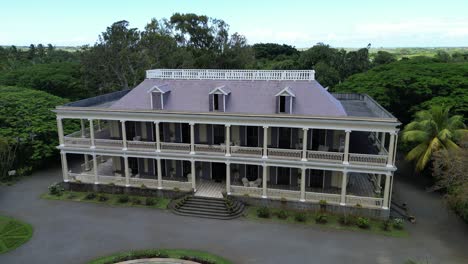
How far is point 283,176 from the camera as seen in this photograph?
28141 mm

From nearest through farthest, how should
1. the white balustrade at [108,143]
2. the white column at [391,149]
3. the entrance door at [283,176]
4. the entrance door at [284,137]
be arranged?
1. the white column at [391,149]
2. the entrance door at [284,137]
3. the entrance door at [283,176]
4. the white balustrade at [108,143]

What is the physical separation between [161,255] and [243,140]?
37.9 feet

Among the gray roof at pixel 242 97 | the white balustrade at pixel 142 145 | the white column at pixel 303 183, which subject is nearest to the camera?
the white column at pixel 303 183

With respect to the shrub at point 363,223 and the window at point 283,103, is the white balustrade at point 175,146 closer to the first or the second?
the window at point 283,103

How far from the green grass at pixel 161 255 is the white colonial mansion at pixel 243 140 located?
6760 mm

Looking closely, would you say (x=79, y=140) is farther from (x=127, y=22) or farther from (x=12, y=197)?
(x=127, y=22)

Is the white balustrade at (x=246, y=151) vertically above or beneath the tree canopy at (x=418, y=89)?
beneath

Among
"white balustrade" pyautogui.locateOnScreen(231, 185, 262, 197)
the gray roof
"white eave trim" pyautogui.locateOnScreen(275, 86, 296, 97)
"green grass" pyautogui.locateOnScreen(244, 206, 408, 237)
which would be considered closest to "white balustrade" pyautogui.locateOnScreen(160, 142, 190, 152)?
the gray roof

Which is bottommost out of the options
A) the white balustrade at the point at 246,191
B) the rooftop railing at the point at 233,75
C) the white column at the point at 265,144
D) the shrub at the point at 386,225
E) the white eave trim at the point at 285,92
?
the shrub at the point at 386,225

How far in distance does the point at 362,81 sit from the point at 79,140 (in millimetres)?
33395

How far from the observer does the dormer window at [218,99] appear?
86.7 feet

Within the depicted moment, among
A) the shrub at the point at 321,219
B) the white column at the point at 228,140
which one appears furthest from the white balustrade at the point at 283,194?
the white column at the point at 228,140

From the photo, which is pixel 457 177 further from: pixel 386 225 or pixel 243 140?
pixel 243 140

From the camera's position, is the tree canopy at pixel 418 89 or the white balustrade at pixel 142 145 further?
the tree canopy at pixel 418 89
